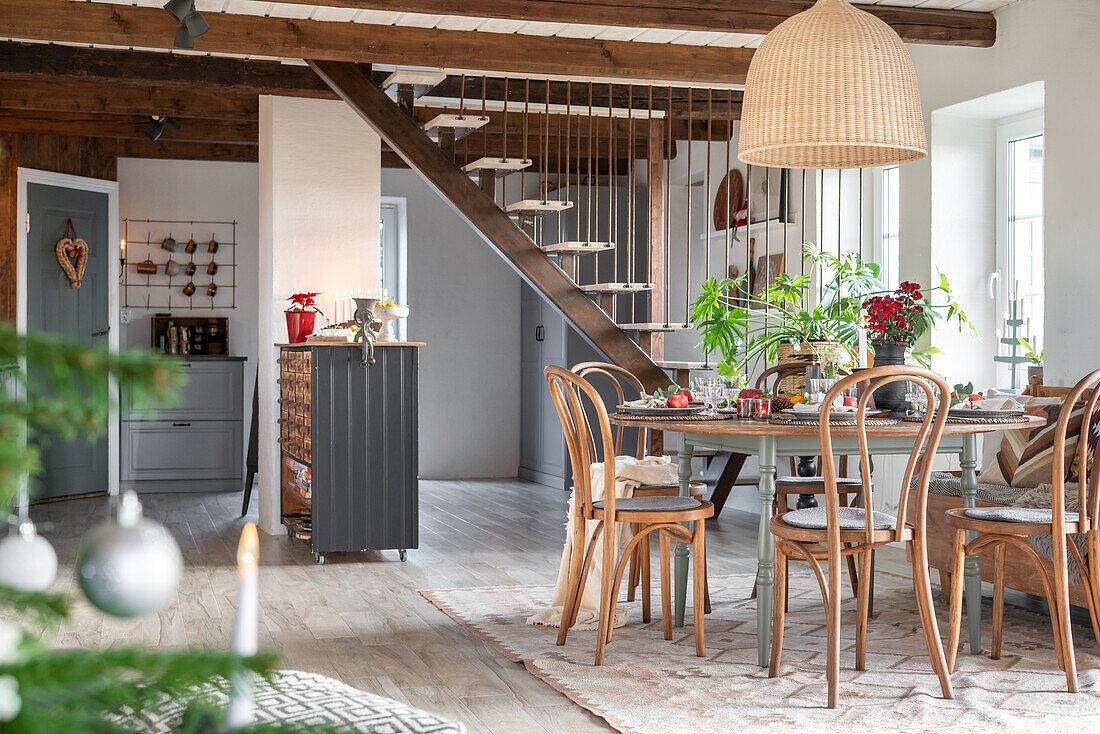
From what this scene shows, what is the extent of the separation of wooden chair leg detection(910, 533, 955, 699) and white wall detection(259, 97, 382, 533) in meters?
4.00

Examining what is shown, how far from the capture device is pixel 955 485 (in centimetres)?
448

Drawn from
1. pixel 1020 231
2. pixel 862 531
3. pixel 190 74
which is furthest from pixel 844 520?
pixel 190 74

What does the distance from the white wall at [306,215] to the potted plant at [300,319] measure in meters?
0.25

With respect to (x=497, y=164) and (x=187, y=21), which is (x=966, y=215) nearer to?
(x=497, y=164)

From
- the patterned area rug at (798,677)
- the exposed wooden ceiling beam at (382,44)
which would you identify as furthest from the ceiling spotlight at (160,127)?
the patterned area rug at (798,677)

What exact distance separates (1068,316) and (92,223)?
257 inches

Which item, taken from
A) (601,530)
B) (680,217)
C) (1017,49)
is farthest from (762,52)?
(680,217)

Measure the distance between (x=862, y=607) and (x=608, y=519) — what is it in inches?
32.2

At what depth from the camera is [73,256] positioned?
7.91 m

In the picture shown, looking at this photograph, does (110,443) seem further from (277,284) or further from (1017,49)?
(1017,49)

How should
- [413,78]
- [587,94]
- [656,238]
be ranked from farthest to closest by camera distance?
1. [587,94]
2. [656,238]
3. [413,78]

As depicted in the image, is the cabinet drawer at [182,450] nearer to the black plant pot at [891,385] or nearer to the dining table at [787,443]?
the dining table at [787,443]

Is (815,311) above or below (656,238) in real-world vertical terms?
below

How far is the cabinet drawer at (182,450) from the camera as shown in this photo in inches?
337
